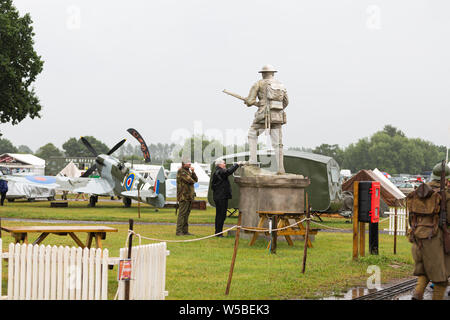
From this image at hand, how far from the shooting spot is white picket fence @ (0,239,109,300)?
7.45m

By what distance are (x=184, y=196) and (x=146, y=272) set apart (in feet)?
31.7

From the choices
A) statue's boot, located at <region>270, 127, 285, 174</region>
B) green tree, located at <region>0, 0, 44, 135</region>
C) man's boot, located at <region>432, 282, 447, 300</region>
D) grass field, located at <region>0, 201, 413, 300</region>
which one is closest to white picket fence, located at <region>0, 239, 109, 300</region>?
grass field, located at <region>0, 201, 413, 300</region>

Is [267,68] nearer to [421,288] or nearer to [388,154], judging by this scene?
[421,288]

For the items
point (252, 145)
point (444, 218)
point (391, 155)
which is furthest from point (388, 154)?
point (444, 218)

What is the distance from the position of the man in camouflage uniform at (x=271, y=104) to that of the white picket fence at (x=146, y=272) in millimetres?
8926

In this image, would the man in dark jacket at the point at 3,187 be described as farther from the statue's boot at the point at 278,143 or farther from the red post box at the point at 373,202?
the red post box at the point at 373,202

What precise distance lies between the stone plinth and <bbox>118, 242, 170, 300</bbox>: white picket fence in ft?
26.6

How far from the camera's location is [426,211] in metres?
8.52

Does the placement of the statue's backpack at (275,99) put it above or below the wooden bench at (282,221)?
above

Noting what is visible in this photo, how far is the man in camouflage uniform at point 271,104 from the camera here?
16562mm

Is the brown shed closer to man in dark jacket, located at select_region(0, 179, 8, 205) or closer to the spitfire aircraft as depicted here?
the spitfire aircraft

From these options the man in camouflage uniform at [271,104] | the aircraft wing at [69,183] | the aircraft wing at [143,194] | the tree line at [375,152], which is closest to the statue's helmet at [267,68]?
the man in camouflage uniform at [271,104]

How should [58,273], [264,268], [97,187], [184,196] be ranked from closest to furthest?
[58,273] < [264,268] < [184,196] < [97,187]
